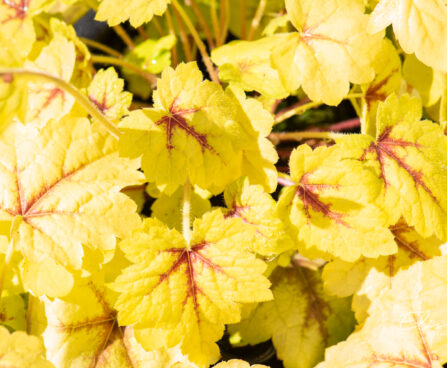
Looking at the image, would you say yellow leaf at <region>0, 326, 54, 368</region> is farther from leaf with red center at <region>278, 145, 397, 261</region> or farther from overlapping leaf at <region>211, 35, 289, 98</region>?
overlapping leaf at <region>211, 35, 289, 98</region>

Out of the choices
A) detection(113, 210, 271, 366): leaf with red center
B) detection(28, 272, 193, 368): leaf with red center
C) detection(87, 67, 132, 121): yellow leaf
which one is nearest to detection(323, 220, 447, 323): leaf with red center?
detection(113, 210, 271, 366): leaf with red center

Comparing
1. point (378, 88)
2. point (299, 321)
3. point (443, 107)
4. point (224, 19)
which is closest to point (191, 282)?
point (299, 321)

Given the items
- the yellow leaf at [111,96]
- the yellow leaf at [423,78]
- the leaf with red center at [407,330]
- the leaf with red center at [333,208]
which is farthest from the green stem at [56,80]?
the yellow leaf at [423,78]

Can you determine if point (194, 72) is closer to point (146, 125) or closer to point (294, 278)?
point (146, 125)

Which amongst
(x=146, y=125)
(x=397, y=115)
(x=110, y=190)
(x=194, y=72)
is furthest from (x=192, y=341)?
(x=397, y=115)

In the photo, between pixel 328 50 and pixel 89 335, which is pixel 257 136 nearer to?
pixel 328 50

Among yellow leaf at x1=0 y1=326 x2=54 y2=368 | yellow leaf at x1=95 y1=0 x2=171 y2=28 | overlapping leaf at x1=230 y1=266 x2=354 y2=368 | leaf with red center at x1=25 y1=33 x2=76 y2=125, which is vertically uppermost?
yellow leaf at x1=95 y1=0 x2=171 y2=28
